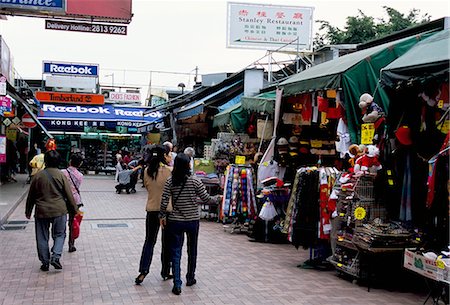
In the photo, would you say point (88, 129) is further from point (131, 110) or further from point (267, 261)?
point (267, 261)

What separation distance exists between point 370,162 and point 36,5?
7772mm

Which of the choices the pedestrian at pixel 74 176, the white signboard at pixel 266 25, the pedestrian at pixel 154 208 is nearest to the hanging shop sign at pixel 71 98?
the white signboard at pixel 266 25

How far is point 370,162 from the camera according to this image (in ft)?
22.0

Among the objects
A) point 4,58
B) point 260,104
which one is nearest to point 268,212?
point 260,104

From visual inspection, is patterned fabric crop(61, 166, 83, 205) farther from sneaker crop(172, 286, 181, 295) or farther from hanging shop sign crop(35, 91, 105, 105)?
hanging shop sign crop(35, 91, 105, 105)


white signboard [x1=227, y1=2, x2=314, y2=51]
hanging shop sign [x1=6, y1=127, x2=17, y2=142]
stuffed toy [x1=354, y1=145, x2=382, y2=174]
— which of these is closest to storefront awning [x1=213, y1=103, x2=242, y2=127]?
stuffed toy [x1=354, y1=145, x2=382, y2=174]

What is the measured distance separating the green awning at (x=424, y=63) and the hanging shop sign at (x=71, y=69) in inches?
1159

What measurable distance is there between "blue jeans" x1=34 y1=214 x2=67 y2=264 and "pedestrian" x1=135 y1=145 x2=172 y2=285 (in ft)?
4.77

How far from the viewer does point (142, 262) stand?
670cm

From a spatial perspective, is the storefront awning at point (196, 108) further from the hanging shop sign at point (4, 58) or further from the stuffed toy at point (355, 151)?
the stuffed toy at point (355, 151)

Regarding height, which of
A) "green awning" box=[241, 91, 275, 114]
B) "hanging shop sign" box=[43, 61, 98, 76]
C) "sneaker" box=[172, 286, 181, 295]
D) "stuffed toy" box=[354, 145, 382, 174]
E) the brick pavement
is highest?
"hanging shop sign" box=[43, 61, 98, 76]

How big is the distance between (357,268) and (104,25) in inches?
332

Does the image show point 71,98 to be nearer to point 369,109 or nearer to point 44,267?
point 44,267

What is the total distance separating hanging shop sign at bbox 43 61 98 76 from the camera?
33.3m
